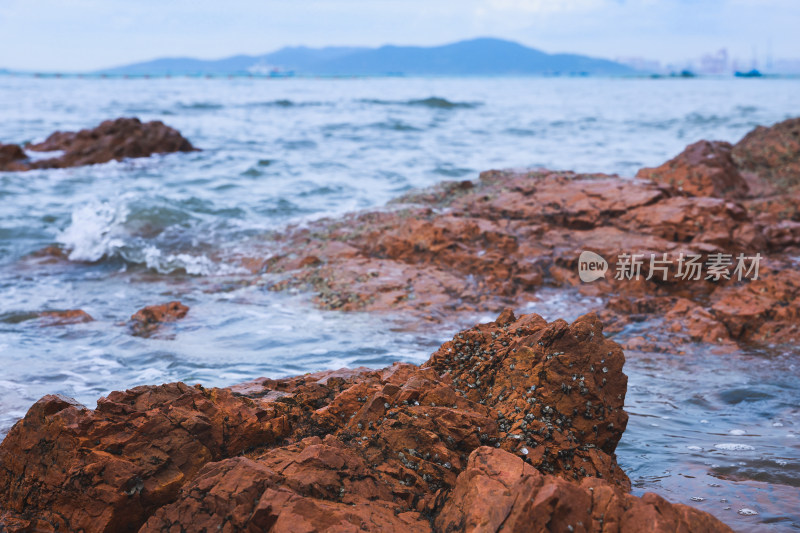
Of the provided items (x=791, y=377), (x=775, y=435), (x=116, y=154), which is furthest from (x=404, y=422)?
(x=116, y=154)

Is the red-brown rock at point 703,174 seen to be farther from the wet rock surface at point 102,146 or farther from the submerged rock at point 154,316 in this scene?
the wet rock surface at point 102,146

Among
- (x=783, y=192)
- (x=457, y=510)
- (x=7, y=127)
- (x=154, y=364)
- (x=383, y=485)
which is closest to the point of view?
(x=457, y=510)

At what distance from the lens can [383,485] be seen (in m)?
2.46

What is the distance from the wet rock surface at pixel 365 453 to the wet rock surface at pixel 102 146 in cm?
1597

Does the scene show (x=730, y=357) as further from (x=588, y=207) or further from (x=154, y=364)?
(x=154, y=364)

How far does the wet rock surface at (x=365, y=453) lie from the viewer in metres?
2.12

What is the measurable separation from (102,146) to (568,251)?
15106 millimetres

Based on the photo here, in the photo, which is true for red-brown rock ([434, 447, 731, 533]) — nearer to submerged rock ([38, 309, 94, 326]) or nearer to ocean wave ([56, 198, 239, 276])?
submerged rock ([38, 309, 94, 326])

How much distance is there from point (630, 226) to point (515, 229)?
135 centimetres

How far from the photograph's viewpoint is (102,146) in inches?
→ 700

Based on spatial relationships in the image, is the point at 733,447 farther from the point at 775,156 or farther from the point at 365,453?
the point at 775,156
